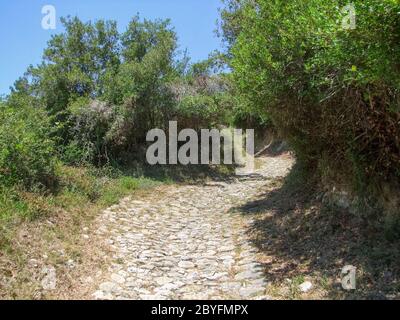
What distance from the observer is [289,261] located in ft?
19.3

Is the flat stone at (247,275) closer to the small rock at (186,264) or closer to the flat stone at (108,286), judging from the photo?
the small rock at (186,264)

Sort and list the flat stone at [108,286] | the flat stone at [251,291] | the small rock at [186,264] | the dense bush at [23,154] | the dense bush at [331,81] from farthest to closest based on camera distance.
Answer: the dense bush at [23,154] < the small rock at [186,264] < the flat stone at [108,286] < the flat stone at [251,291] < the dense bush at [331,81]

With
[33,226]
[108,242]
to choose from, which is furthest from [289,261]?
[33,226]

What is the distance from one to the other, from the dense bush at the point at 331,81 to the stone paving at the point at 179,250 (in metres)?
2.29

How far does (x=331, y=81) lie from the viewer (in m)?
5.32

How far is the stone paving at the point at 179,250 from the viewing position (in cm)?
523

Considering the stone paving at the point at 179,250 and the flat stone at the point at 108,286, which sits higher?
the stone paving at the point at 179,250

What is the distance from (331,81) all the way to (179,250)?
3.84 m

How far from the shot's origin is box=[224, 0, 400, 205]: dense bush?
3980 millimetres

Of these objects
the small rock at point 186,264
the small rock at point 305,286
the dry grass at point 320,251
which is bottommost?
the small rock at point 186,264

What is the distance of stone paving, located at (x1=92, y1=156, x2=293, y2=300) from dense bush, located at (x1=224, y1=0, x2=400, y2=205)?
2285 mm

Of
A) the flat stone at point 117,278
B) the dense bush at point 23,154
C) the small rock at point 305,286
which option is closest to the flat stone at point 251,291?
the small rock at point 305,286
